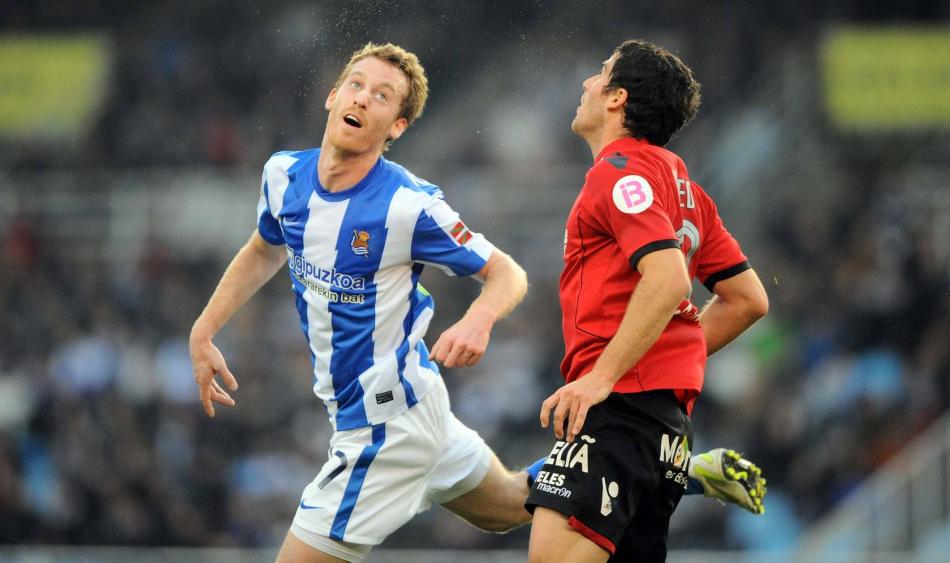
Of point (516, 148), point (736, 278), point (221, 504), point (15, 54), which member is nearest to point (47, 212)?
point (15, 54)

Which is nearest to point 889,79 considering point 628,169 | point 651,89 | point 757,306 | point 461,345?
point 757,306

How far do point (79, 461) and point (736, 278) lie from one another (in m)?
9.20

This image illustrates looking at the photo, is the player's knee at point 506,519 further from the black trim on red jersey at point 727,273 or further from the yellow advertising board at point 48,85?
the yellow advertising board at point 48,85

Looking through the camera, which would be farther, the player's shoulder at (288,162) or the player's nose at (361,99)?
the player's shoulder at (288,162)

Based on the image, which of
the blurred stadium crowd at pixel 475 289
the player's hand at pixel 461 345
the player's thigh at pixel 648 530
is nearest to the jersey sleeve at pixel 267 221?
the player's hand at pixel 461 345

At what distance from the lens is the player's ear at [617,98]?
498 centimetres

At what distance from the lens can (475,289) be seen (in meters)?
13.0

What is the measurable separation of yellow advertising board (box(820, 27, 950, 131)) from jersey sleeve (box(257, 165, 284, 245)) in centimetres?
960

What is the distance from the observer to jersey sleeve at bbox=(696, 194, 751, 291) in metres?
5.24

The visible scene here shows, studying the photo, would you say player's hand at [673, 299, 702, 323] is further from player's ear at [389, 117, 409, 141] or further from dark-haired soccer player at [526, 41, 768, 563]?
player's ear at [389, 117, 409, 141]

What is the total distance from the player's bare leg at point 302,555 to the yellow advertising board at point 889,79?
10.1 metres

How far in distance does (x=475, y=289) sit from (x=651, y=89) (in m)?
8.13

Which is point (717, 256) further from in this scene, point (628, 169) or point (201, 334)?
point (201, 334)

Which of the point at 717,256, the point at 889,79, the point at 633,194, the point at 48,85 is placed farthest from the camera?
the point at 48,85
